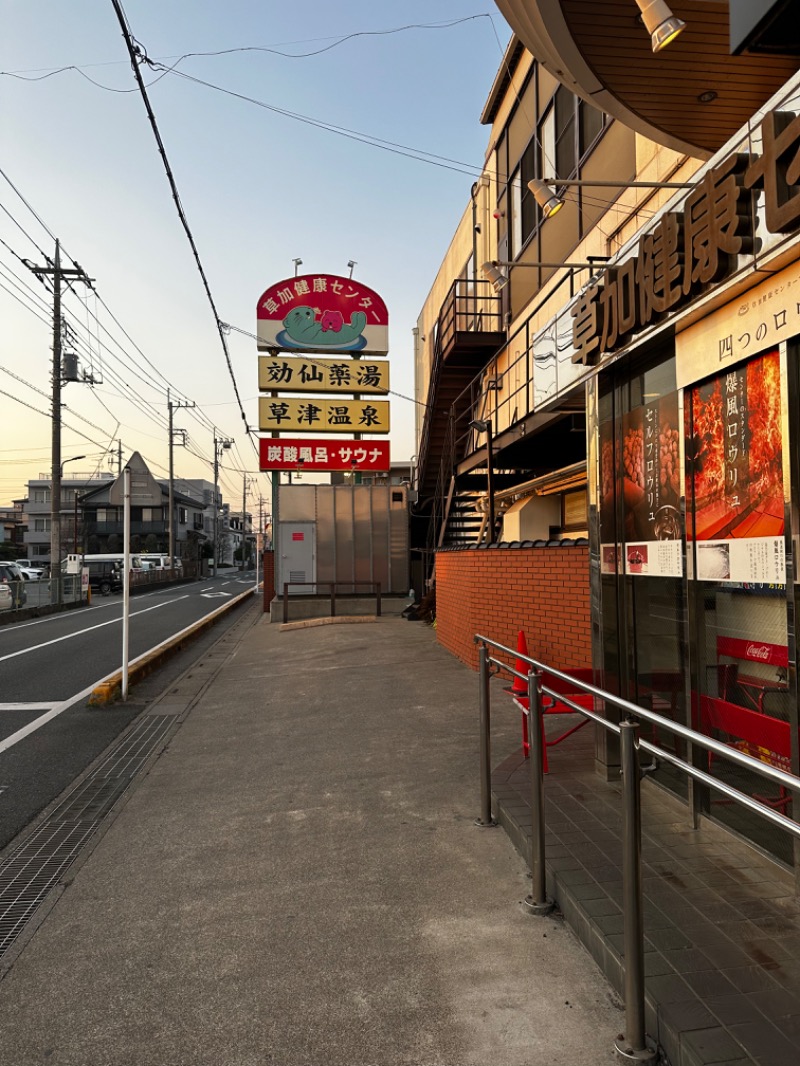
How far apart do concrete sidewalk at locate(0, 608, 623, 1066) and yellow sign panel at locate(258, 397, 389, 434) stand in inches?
634

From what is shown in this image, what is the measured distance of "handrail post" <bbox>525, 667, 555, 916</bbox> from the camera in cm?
316

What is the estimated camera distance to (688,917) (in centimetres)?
286

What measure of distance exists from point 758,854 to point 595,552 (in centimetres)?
223

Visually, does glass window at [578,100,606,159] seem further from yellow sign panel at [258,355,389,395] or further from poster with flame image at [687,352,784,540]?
yellow sign panel at [258,355,389,395]

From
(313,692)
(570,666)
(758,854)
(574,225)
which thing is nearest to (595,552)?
(758,854)

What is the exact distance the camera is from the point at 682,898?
3.03m

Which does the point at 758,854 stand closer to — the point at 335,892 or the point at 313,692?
the point at 335,892

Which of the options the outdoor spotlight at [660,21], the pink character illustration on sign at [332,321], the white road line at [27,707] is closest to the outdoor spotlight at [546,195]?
the outdoor spotlight at [660,21]

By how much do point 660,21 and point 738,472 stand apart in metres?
2.49

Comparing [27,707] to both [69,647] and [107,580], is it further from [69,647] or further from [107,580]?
[107,580]

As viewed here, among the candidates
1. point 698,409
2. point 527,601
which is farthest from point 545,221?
point 698,409

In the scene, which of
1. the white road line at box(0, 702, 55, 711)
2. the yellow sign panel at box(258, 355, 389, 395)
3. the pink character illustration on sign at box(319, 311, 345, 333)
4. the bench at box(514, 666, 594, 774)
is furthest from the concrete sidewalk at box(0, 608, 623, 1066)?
the pink character illustration on sign at box(319, 311, 345, 333)

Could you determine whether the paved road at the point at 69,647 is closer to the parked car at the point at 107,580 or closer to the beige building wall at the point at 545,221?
the beige building wall at the point at 545,221

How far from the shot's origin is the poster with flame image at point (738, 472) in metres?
3.35
